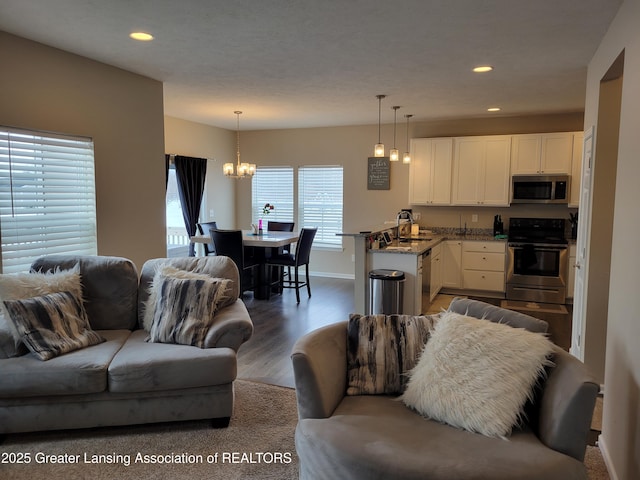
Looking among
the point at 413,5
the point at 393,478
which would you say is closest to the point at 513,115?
the point at 413,5

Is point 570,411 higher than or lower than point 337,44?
lower

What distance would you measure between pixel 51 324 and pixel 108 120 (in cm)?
201

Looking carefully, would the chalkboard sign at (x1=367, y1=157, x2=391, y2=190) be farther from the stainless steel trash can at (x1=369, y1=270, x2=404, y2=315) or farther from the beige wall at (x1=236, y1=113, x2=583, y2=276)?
the stainless steel trash can at (x1=369, y1=270, x2=404, y2=315)

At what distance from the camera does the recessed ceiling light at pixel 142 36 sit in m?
3.19

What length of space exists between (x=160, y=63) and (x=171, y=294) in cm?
209

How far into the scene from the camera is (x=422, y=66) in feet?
12.9

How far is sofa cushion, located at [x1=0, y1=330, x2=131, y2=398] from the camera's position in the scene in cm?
249

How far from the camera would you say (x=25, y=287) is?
2.85 metres

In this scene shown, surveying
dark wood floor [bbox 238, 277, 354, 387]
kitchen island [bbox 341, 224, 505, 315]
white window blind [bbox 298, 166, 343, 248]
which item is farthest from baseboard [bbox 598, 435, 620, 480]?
white window blind [bbox 298, 166, 343, 248]

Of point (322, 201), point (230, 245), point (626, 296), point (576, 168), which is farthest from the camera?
point (322, 201)

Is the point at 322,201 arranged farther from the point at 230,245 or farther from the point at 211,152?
the point at 230,245

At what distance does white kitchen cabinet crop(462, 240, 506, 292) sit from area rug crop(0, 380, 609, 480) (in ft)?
12.8

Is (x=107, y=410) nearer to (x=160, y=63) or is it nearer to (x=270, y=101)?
(x=160, y=63)

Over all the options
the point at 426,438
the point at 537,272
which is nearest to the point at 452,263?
the point at 537,272
